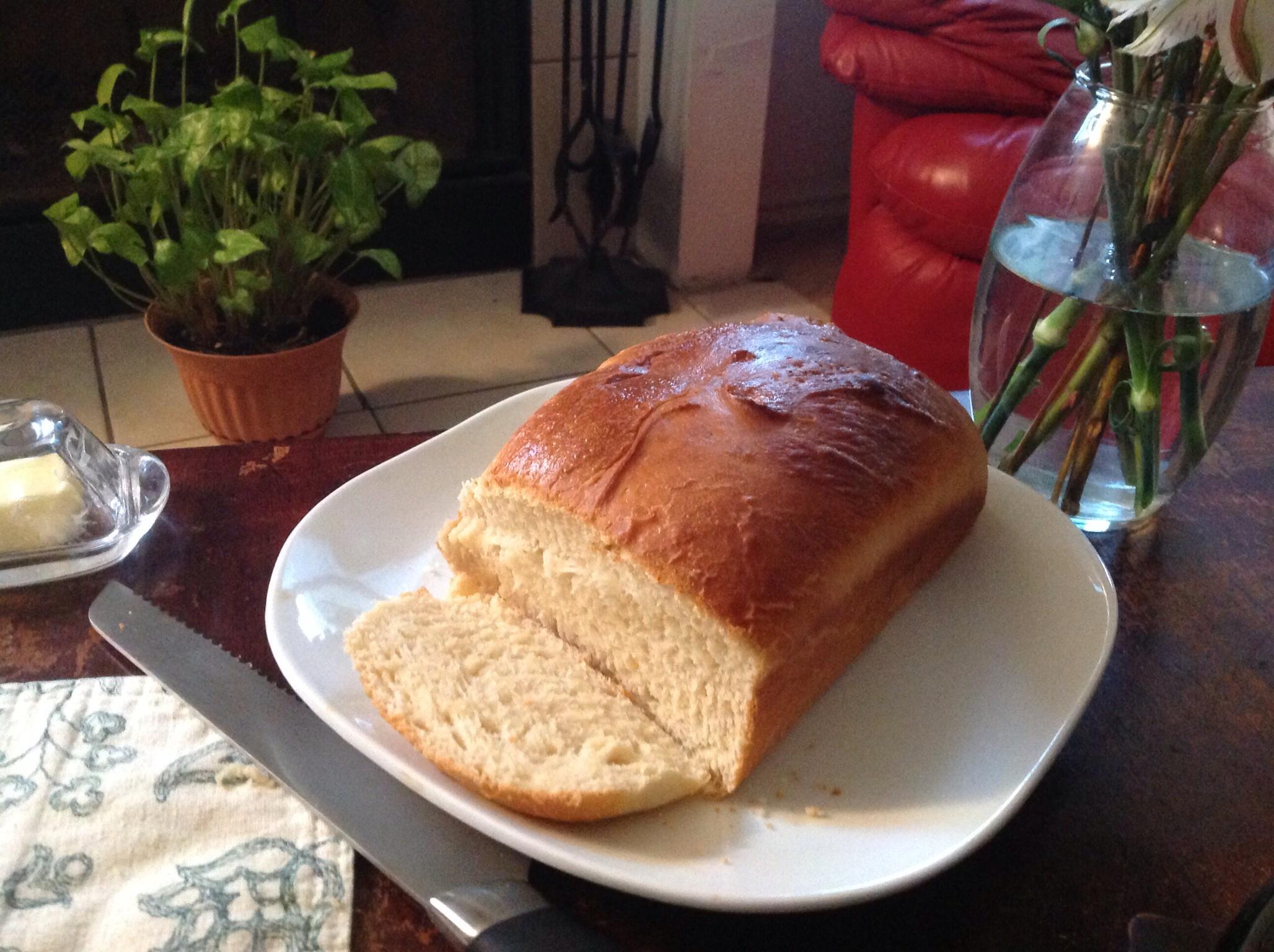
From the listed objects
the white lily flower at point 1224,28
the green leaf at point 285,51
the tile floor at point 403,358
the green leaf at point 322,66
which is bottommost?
the tile floor at point 403,358

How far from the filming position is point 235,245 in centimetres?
151

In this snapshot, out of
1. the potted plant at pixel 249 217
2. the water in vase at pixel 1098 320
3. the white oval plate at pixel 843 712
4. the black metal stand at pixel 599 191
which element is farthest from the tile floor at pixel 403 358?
the water in vase at pixel 1098 320

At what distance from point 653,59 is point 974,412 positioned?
1.98 metres

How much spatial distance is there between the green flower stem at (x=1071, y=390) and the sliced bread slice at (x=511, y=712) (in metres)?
0.51

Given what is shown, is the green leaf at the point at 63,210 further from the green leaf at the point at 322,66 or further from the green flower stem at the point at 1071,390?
the green flower stem at the point at 1071,390

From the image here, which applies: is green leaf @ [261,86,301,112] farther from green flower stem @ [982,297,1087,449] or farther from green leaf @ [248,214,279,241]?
green flower stem @ [982,297,1087,449]

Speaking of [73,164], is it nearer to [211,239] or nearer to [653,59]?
[211,239]

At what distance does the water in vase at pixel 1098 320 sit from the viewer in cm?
91

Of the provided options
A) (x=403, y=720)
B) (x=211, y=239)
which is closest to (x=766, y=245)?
(x=211, y=239)

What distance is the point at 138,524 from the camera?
0.98 m

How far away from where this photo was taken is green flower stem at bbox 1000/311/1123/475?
92 centimetres

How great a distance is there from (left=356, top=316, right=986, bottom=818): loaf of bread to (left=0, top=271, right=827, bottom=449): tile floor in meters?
1.44

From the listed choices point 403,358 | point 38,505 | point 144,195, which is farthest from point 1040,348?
point 403,358

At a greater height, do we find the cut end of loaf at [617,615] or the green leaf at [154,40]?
the green leaf at [154,40]
